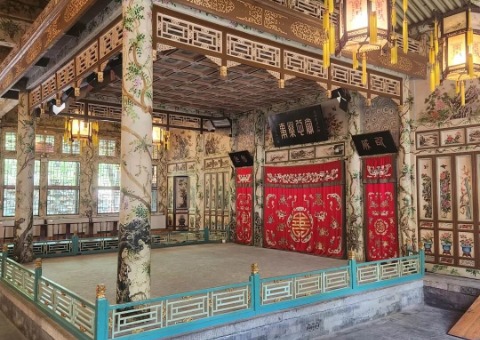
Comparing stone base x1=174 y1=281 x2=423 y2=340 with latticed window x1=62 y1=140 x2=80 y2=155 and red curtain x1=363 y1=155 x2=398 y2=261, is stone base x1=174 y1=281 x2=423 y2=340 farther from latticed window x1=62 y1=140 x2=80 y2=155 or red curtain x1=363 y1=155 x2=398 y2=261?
latticed window x1=62 y1=140 x2=80 y2=155

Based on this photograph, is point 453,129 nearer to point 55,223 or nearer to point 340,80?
point 340,80

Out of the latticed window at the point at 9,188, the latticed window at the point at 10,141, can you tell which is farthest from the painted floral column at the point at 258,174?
the latticed window at the point at 10,141

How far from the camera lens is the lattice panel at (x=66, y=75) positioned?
6.15 metres

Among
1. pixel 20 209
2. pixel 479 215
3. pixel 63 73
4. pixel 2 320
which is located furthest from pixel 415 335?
pixel 20 209

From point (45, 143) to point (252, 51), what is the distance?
9893 mm

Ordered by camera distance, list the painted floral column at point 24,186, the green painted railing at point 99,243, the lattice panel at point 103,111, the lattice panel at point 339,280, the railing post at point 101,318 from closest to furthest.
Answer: the railing post at point 101,318 < the lattice panel at point 339,280 < the painted floral column at point 24,186 < the green painted railing at point 99,243 < the lattice panel at point 103,111

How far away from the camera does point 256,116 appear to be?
1063cm

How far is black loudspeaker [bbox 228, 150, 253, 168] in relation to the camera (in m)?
10.8

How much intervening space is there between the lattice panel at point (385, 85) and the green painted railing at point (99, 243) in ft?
19.3

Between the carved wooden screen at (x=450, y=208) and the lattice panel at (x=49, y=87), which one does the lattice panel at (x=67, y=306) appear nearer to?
the lattice panel at (x=49, y=87)

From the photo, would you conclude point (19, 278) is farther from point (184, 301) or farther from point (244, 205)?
point (244, 205)

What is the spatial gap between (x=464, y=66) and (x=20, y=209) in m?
7.84

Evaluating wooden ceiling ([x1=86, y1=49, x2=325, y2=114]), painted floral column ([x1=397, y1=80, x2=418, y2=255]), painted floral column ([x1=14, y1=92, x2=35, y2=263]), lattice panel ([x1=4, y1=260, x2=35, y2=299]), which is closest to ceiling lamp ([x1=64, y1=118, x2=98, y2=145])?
wooden ceiling ([x1=86, y1=49, x2=325, y2=114])

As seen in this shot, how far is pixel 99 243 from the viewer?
30.1ft
